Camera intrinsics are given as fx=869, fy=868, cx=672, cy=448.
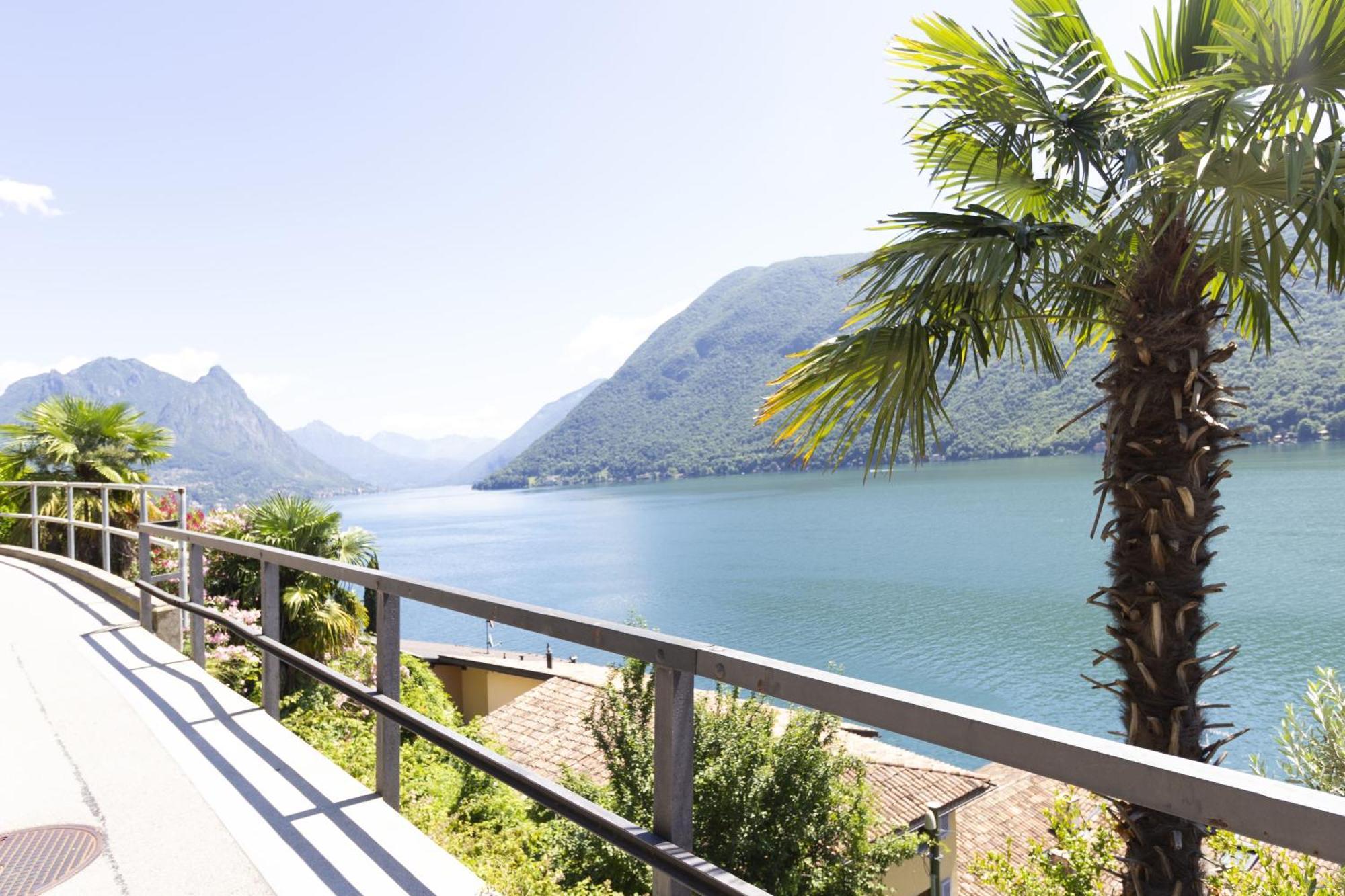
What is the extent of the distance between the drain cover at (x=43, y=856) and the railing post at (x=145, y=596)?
11.2 feet

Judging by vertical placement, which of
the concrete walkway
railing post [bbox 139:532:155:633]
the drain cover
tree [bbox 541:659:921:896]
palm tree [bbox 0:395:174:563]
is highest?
palm tree [bbox 0:395:174:563]

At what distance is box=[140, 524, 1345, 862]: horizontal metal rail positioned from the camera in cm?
89

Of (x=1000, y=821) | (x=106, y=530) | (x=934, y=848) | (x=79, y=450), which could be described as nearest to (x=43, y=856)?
(x=106, y=530)

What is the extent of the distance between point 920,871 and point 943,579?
136ft

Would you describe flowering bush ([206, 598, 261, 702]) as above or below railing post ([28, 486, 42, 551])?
below

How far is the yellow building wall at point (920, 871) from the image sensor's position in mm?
15359

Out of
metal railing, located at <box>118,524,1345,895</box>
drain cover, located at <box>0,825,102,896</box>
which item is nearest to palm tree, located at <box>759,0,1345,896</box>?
metal railing, located at <box>118,524,1345,895</box>

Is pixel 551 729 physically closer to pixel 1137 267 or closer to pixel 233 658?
pixel 233 658

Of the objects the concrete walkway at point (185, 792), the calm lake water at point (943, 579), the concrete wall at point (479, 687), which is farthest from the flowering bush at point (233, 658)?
the concrete wall at point (479, 687)

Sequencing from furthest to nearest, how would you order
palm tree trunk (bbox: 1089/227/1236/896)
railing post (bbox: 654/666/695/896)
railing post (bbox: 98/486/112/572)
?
railing post (bbox: 98/486/112/572) → palm tree trunk (bbox: 1089/227/1236/896) → railing post (bbox: 654/666/695/896)

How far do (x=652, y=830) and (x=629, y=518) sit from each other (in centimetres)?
11885

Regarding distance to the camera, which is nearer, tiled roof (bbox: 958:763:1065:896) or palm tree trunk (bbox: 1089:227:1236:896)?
palm tree trunk (bbox: 1089:227:1236:896)

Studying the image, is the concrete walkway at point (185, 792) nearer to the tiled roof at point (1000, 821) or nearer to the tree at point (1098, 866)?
the tree at point (1098, 866)

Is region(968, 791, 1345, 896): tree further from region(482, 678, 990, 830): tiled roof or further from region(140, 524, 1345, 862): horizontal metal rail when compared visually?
region(482, 678, 990, 830): tiled roof
